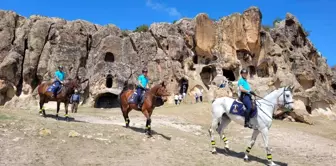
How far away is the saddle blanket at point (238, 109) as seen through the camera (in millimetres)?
10273

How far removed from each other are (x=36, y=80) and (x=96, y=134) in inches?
915

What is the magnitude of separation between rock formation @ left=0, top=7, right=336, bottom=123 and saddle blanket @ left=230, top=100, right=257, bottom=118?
1750cm

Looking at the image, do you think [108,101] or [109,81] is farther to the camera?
[108,101]

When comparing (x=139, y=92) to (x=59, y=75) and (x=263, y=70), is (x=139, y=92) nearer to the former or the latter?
(x=59, y=75)

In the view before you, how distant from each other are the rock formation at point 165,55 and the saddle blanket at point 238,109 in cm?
1750

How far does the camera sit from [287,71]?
33469 millimetres

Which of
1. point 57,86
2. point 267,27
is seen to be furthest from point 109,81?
point 267,27

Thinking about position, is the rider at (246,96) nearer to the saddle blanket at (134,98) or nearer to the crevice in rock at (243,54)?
the saddle blanket at (134,98)

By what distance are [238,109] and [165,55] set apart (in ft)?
76.9

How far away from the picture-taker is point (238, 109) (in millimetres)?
10500

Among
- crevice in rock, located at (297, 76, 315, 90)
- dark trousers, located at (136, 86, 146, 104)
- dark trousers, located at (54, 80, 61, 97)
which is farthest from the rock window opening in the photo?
dark trousers, located at (136, 86, 146, 104)

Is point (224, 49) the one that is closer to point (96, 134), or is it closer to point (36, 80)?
point (36, 80)

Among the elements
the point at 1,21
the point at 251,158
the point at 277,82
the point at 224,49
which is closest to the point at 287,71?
the point at 277,82

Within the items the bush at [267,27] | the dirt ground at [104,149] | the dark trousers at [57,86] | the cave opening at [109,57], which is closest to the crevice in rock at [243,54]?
the bush at [267,27]
